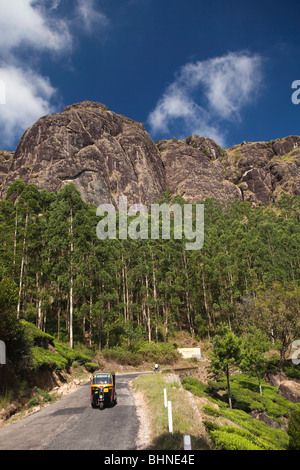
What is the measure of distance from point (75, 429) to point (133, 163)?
98869mm

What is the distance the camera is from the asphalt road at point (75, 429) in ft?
26.6

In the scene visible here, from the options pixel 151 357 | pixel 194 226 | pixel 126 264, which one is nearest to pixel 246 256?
pixel 194 226

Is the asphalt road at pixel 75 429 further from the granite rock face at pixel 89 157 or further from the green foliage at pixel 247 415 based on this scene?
the granite rock face at pixel 89 157

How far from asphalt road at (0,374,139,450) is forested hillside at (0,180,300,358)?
14016mm

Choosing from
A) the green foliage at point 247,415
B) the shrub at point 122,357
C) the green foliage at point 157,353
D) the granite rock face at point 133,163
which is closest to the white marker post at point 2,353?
the green foliage at point 247,415

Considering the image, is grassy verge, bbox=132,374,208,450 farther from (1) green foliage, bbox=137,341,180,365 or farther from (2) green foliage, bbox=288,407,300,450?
(1) green foliage, bbox=137,341,180,365

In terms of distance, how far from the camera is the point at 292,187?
390 feet

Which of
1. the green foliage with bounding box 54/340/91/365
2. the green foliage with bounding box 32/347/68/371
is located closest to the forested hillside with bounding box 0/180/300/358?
the green foliage with bounding box 54/340/91/365

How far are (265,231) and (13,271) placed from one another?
211 feet

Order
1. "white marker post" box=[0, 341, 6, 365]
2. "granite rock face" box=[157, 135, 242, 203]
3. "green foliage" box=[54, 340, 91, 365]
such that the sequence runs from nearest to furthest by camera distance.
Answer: "white marker post" box=[0, 341, 6, 365], "green foliage" box=[54, 340, 91, 365], "granite rock face" box=[157, 135, 242, 203]

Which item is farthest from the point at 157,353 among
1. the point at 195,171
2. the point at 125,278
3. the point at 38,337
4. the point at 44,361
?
the point at 195,171

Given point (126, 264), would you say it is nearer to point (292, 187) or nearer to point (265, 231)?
point (265, 231)

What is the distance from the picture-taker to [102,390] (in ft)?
43.7

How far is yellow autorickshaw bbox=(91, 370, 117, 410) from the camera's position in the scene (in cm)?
1326
